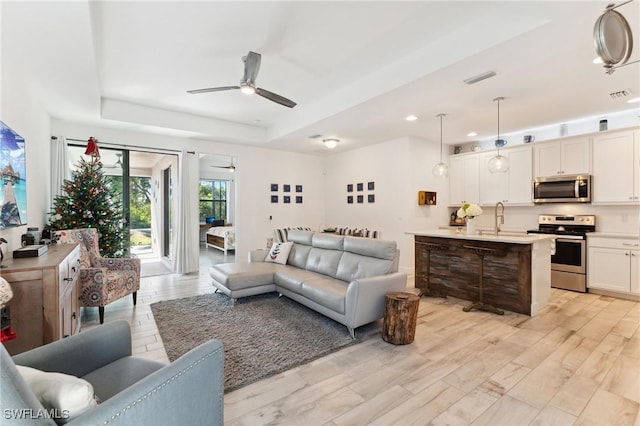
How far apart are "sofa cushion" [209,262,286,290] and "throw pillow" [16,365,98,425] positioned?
301cm

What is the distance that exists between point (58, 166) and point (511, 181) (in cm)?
809

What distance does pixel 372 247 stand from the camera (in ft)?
11.8

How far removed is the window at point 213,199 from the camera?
413 inches

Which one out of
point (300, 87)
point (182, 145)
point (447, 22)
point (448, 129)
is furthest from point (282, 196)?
point (447, 22)

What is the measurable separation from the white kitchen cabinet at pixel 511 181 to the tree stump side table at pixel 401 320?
410 cm

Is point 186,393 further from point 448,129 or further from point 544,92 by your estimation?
point 448,129

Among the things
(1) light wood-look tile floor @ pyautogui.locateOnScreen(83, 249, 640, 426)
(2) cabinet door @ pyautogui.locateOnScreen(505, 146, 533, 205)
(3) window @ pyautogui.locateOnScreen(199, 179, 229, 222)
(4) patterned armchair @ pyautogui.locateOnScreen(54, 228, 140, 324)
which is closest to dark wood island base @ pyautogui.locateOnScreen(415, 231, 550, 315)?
(1) light wood-look tile floor @ pyautogui.locateOnScreen(83, 249, 640, 426)

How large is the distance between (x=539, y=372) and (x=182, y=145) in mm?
6499

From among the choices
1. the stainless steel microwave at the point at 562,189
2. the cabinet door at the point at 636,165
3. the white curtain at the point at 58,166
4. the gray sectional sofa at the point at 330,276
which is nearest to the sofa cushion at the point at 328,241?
the gray sectional sofa at the point at 330,276

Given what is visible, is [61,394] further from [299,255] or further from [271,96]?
[299,255]

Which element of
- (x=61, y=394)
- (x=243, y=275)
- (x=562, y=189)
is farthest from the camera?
(x=562, y=189)

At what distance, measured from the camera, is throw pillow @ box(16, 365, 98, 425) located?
3.03ft

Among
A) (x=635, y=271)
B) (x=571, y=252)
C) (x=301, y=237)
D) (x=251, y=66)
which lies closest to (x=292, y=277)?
(x=301, y=237)

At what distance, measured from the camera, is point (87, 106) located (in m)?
4.22
